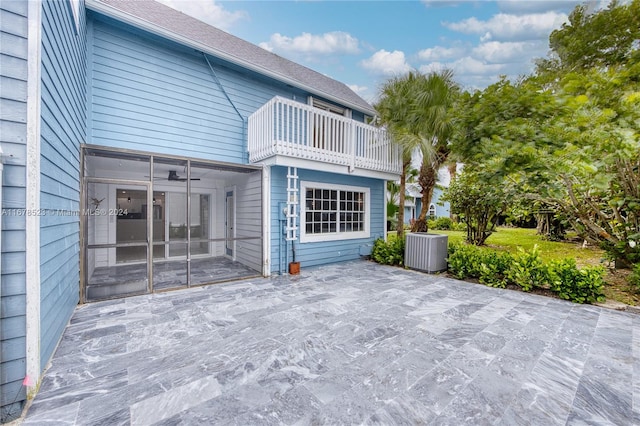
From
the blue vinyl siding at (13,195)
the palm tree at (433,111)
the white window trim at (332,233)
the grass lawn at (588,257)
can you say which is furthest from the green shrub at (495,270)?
the blue vinyl siding at (13,195)

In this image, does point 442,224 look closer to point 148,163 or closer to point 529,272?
point 529,272

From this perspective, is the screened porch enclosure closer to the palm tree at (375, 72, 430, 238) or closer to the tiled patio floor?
the tiled patio floor

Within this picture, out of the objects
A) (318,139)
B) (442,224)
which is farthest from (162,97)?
(442,224)

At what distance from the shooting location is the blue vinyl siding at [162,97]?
475 centimetres

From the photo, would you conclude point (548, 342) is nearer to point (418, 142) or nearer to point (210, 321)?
point (210, 321)

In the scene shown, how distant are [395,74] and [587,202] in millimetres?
5418

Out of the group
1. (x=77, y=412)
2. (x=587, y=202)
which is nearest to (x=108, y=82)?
(x=77, y=412)

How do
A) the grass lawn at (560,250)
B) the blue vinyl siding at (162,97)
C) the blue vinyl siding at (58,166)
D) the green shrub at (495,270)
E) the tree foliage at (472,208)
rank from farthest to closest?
the tree foliage at (472,208), the grass lawn at (560,250), the green shrub at (495,270), the blue vinyl siding at (162,97), the blue vinyl siding at (58,166)

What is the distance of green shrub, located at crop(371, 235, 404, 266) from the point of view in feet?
24.2

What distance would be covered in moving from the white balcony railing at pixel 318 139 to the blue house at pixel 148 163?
42mm

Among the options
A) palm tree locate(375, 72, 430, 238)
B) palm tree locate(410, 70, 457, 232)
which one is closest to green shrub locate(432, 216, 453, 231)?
palm tree locate(375, 72, 430, 238)

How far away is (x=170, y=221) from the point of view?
802cm

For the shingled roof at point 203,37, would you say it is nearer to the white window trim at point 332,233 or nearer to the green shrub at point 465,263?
the white window trim at point 332,233

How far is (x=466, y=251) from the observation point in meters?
6.21
